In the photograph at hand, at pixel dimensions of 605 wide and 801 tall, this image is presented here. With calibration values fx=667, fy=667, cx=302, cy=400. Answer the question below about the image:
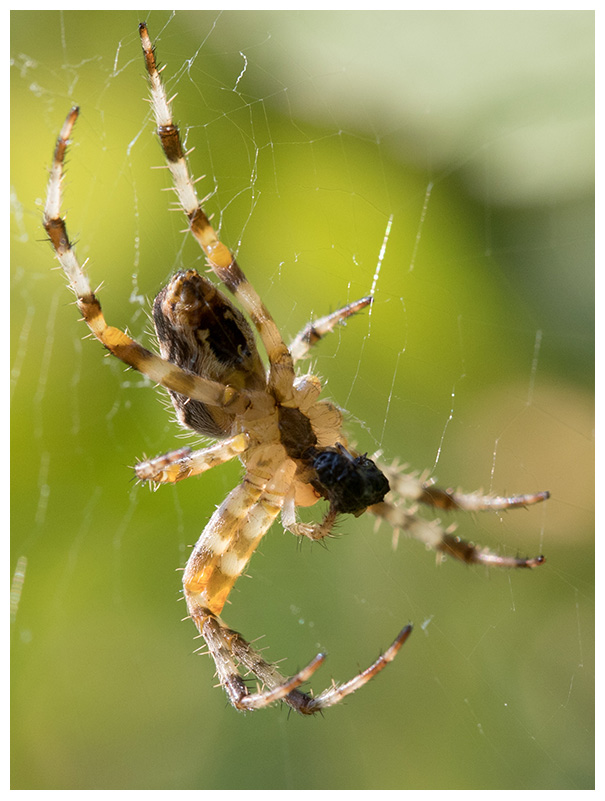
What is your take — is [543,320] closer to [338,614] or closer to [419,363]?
[419,363]

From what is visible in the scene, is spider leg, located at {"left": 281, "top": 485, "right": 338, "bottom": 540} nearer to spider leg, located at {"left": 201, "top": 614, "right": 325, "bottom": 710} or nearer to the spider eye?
the spider eye

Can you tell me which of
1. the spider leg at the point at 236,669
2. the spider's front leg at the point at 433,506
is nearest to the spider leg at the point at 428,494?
the spider's front leg at the point at 433,506

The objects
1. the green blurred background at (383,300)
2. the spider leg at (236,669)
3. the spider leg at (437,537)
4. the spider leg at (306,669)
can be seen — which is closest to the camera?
the spider leg at (306,669)

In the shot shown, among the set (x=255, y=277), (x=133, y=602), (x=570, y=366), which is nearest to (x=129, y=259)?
(x=255, y=277)

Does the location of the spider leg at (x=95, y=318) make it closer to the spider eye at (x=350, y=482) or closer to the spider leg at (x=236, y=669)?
the spider eye at (x=350, y=482)

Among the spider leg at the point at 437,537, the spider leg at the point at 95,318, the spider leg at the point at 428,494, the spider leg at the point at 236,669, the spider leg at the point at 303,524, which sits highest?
the spider leg at the point at 95,318

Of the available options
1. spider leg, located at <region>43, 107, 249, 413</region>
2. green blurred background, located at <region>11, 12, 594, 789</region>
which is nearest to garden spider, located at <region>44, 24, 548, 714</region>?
spider leg, located at <region>43, 107, 249, 413</region>
